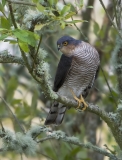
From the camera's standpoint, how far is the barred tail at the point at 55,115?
3939 millimetres

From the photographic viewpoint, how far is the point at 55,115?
159 inches

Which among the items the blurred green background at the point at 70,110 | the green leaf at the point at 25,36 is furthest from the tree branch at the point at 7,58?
the blurred green background at the point at 70,110

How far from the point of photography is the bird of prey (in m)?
3.99

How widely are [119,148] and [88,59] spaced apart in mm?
1161

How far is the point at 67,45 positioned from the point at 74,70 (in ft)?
0.99

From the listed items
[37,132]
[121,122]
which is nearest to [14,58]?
[37,132]

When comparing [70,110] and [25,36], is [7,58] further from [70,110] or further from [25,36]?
[70,110]

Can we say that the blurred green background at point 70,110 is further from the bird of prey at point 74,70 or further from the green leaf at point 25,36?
the green leaf at point 25,36

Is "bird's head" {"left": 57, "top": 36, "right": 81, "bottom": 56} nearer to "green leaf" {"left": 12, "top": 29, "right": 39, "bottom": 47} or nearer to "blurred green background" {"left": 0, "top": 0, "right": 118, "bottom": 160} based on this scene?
"blurred green background" {"left": 0, "top": 0, "right": 118, "bottom": 160}

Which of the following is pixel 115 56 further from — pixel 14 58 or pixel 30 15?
pixel 30 15

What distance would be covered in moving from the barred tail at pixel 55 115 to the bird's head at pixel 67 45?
56cm

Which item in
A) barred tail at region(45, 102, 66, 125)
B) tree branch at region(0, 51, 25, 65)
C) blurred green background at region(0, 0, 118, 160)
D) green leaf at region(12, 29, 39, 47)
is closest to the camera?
green leaf at region(12, 29, 39, 47)

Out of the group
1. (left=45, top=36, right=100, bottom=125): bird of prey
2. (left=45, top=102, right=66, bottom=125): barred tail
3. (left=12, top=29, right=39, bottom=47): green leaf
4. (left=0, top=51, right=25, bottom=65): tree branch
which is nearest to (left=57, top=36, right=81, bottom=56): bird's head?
(left=45, top=36, right=100, bottom=125): bird of prey

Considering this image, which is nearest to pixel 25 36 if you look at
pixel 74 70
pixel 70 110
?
pixel 74 70
